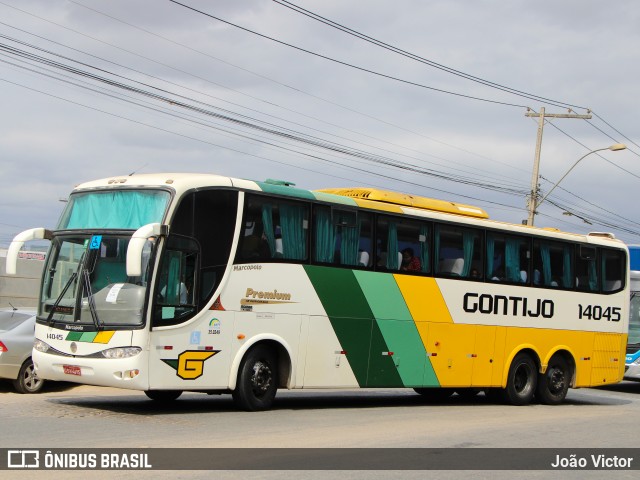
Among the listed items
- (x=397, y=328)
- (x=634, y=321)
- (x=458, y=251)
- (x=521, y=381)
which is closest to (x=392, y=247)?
(x=397, y=328)

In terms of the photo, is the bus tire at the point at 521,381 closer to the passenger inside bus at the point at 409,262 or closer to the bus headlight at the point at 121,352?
the passenger inside bus at the point at 409,262

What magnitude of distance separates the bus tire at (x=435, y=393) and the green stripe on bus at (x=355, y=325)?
3298mm

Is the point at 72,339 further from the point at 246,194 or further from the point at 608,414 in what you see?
the point at 608,414

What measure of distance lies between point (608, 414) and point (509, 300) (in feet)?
9.14

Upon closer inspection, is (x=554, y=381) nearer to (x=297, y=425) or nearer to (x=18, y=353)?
(x=297, y=425)

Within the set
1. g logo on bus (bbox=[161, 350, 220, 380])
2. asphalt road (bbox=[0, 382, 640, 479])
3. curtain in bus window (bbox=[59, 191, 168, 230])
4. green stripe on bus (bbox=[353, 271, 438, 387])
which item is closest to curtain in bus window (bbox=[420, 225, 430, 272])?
green stripe on bus (bbox=[353, 271, 438, 387])

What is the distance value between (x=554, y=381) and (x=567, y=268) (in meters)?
2.35

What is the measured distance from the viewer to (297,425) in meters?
12.8

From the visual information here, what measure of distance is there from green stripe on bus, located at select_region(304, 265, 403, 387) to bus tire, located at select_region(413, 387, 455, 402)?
130 inches

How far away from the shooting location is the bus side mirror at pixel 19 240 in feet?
43.3

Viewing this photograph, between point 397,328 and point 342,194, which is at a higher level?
point 342,194

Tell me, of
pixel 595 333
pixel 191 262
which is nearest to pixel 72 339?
pixel 191 262

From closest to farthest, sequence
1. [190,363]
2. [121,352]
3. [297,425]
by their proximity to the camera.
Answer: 1. [121,352]
2. [297,425]
3. [190,363]

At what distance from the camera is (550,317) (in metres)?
19.3
